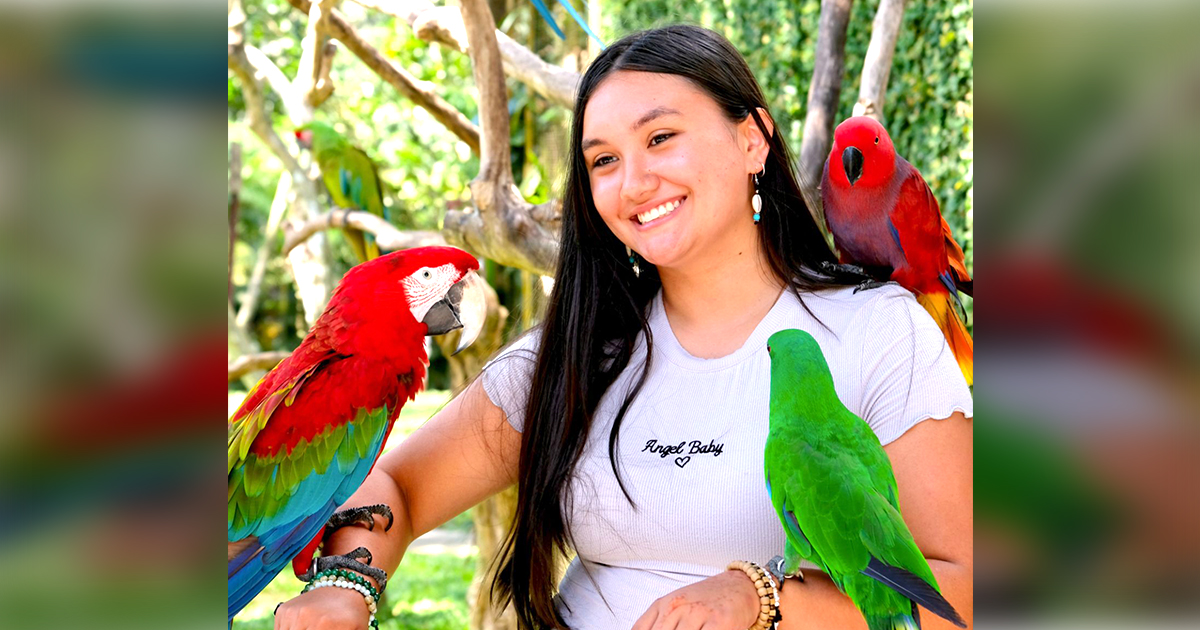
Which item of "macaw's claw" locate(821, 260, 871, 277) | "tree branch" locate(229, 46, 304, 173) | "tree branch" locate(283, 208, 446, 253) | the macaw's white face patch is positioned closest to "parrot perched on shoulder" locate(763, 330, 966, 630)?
the macaw's white face patch

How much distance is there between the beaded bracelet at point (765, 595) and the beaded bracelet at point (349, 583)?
1.24 ft

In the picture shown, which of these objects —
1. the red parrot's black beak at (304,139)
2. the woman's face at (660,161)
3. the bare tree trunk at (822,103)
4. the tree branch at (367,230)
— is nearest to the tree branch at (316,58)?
the red parrot's black beak at (304,139)

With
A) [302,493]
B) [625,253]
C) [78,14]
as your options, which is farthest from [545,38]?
[78,14]

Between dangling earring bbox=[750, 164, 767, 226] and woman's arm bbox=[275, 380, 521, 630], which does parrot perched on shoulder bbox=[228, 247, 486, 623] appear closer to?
woman's arm bbox=[275, 380, 521, 630]

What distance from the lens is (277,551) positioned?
0.91 meters

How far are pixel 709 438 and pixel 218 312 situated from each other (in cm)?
86

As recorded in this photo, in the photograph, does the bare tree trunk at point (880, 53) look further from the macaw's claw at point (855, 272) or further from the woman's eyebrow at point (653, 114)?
the woman's eyebrow at point (653, 114)

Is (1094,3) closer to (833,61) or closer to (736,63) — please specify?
(736,63)

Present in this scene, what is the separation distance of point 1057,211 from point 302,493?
2.53 ft

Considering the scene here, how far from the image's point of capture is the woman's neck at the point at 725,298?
1.28 metres

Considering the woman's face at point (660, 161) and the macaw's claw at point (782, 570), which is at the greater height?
the woman's face at point (660, 161)

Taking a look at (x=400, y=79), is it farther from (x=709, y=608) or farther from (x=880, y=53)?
(x=709, y=608)

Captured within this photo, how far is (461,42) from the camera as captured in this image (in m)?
2.18

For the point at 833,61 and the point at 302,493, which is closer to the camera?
the point at 302,493
